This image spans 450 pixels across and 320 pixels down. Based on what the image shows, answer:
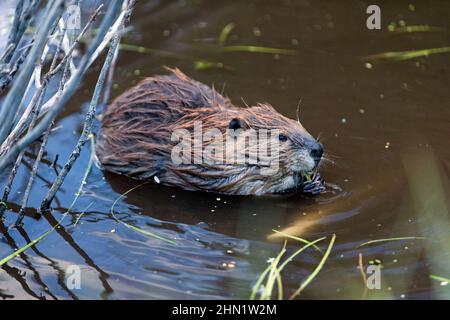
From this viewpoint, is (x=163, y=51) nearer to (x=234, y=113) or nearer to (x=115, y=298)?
(x=234, y=113)

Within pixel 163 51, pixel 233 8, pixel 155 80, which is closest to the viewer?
pixel 155 80

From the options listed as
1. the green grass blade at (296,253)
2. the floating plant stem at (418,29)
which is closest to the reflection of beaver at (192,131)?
the green grass blade at (296,253)

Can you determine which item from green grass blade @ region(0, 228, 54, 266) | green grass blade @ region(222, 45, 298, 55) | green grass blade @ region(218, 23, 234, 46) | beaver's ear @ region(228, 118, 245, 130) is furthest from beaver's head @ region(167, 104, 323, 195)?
green grass blade @ region(218, 23, 234, 46)

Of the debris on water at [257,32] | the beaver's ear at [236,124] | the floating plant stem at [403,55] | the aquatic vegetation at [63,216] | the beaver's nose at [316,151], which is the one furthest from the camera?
the debris on water at [257,32]

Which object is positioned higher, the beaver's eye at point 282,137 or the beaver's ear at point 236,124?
the beaver's ear at point 236,124

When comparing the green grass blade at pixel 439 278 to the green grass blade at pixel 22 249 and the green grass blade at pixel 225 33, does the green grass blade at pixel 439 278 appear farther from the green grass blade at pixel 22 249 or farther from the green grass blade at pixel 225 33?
the green grass blade at pixel 225 33

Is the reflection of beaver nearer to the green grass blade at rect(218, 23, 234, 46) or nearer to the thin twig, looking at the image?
the thin twig

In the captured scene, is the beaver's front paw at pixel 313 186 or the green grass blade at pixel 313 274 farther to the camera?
the beaver's front paw at pixel 313 186

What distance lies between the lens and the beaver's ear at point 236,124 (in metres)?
3.69

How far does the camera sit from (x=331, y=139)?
416cm

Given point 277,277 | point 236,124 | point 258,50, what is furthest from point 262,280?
point 258,50
